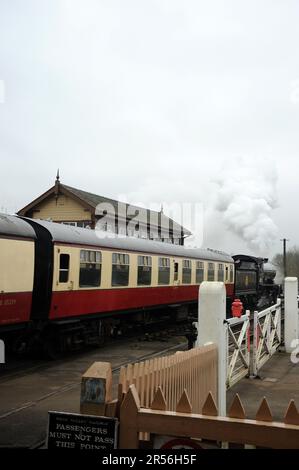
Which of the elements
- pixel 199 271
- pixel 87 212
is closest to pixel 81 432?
pixel 199 271

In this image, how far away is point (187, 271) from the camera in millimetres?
18094

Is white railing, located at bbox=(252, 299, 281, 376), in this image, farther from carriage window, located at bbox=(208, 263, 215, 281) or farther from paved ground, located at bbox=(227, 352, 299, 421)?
carriage window, located at bbox=(208, 263, 215, 281)

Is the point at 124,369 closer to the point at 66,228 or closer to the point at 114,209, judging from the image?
the point at 66,228

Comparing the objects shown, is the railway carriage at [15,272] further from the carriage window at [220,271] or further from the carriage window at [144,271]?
the carriage window at [220,271]

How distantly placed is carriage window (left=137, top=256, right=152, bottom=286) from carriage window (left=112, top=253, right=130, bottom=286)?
788 millimetres

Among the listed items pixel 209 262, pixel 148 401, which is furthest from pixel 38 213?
pixel 148 401

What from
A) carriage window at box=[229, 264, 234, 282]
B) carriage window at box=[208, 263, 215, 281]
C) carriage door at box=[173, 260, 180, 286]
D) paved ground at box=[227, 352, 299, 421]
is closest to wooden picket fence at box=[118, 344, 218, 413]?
paved ground at box=[227, 352, 299, 421]

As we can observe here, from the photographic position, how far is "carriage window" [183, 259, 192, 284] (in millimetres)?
17859

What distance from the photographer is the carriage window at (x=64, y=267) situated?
10906mm

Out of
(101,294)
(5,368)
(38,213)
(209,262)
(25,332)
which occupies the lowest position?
(5,368)

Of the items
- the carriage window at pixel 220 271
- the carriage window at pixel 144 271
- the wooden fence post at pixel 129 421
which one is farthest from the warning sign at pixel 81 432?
the carriage window at pixel 220 271

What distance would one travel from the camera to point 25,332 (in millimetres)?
10297

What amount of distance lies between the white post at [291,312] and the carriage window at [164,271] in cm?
442
